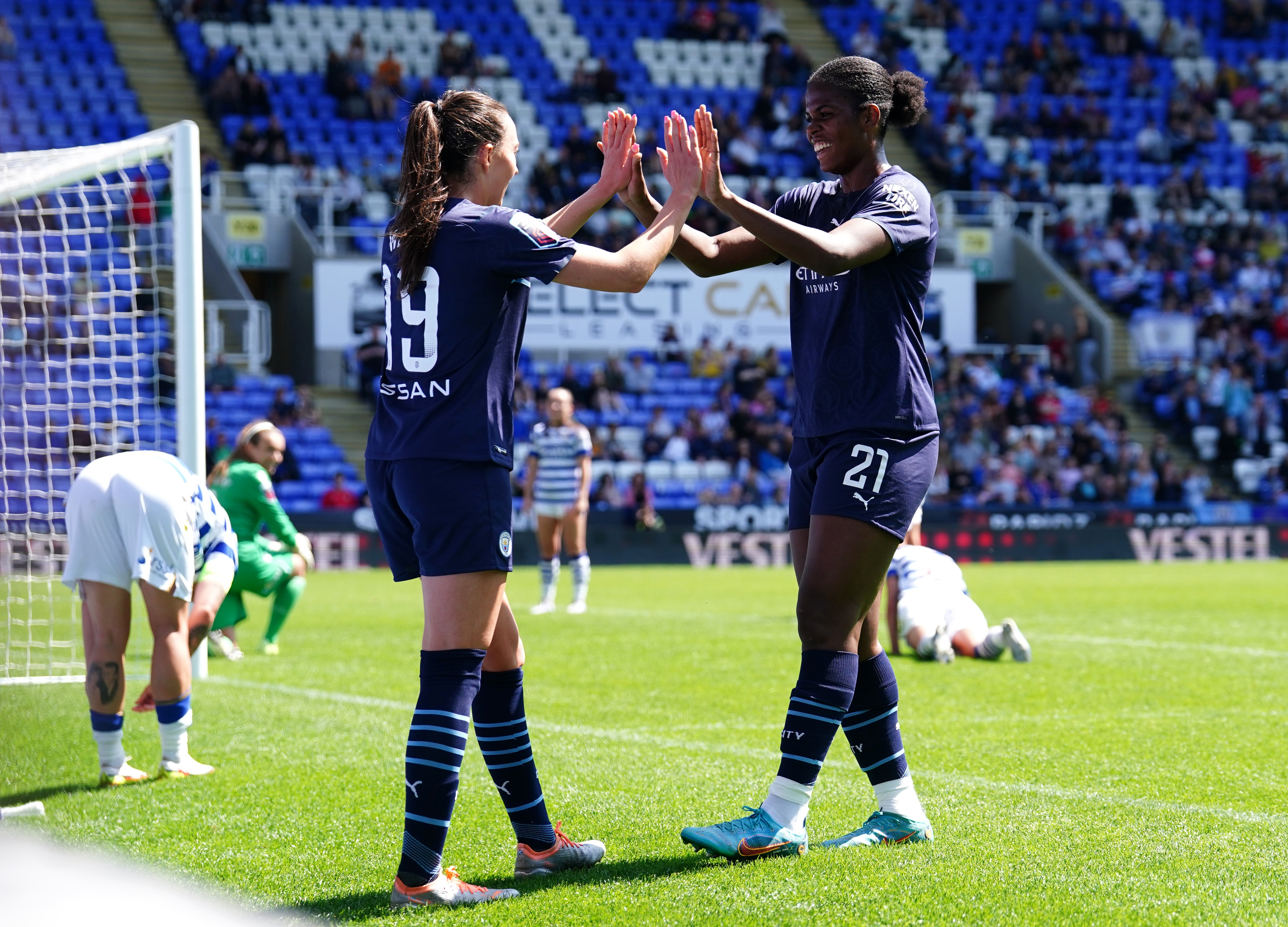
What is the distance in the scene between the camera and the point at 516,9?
31.4 meters

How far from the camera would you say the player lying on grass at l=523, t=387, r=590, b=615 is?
14.0 m

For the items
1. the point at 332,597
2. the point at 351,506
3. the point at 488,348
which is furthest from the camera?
the point at 351,506

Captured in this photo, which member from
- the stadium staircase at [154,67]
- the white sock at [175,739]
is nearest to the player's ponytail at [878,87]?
the white sock at [175,739]

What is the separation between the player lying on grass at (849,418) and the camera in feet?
12.8

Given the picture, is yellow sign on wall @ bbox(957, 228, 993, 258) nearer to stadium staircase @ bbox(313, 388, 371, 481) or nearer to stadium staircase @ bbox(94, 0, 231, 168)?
stadium staircase @ bbox(313, 388, 371, 481)

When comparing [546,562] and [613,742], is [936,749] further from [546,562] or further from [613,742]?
[546,562]

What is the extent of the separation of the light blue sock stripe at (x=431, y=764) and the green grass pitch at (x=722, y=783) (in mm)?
339

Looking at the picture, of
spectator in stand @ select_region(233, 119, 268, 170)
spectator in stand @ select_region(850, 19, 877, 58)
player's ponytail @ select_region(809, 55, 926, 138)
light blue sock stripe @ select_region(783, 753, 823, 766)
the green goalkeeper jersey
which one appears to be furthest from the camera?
spectator in stand @ select_region(850, 19, 877, 58)

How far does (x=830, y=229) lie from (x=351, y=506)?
58.7ft

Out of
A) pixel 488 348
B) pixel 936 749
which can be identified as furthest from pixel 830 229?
pixel 936 749

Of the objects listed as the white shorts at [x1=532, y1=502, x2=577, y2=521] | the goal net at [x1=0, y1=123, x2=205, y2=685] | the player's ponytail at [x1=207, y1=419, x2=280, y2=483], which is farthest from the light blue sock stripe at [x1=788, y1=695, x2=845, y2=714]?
the white shorts at [x1=532, y1=502, x2=577, y2=521]

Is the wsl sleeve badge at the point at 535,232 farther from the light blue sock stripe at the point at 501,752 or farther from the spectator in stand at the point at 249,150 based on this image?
the spectator in stand at the point at 249,150

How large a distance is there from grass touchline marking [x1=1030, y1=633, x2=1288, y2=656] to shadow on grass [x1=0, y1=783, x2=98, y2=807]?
286 inches

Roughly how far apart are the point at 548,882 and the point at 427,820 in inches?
18.4
